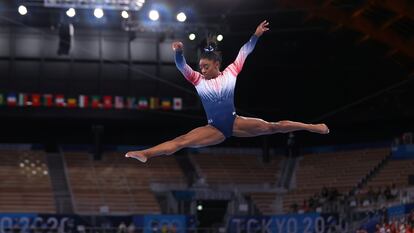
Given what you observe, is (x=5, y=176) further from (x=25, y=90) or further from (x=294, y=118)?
(x=294, y=118)

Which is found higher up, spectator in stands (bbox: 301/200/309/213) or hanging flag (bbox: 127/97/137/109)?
hanging flag (bbox: 127/97/137/109)

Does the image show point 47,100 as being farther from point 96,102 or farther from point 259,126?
point 259,126

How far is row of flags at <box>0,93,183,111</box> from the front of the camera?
36375 millimetres

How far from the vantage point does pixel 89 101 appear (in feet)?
121

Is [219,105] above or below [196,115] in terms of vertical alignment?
below

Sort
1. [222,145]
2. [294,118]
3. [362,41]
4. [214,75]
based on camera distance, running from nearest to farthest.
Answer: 1. [214,75]
2. [362,41]
3. [294,118]
4. [222,145]

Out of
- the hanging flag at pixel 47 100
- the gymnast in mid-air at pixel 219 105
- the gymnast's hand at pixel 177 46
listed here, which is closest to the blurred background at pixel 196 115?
the hanging flag at pixel 47 100

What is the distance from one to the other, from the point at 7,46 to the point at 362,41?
53.4 feet

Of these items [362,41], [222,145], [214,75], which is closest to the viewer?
[214,75]

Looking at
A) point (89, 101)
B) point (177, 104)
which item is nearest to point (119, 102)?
point (89, 101)

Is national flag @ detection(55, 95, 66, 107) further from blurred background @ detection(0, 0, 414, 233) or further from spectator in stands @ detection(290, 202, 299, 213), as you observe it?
spectator in stands @ detection(290, 202, 299, 213)

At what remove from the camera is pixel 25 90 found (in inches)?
1471

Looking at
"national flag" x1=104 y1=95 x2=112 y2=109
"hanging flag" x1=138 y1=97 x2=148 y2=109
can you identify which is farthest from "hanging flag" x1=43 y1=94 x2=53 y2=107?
"hanging flag" x1=138 y1=97 x2=148 y2=109

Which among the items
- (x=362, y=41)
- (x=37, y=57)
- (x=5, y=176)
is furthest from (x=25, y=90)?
(x=362, y=41)
